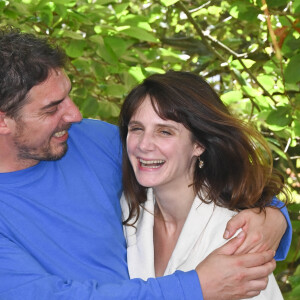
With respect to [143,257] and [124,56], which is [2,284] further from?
[124,56]

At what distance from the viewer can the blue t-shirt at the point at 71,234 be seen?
1.90m

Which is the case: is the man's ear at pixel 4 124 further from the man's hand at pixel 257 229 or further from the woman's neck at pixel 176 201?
the man's hand at pixel 257 229

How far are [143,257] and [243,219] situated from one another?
35cm

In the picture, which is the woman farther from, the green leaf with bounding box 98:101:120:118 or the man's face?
the green leaf with bounding box 98:101:120:118

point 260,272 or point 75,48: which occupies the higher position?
point 75,48

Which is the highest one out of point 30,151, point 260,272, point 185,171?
point 30,151

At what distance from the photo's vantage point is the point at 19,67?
218 centimetres

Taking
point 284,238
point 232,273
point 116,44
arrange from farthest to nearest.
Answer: point 116,44 < point 284,238 < point 232,273

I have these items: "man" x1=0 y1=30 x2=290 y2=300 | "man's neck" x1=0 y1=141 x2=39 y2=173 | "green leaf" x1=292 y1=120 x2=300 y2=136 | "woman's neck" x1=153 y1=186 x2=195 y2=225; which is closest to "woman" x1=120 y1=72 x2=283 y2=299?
"woman's neck" x1=153 y1=186 x2=195 y2=225

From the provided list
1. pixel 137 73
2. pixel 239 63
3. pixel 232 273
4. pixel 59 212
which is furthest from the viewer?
pixel 239 63

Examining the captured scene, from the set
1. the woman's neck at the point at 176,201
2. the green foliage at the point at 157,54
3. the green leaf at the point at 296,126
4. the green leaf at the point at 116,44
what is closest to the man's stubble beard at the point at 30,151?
the woman's neck at the point at 176,201

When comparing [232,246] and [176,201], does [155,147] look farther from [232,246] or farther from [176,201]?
[232,246]

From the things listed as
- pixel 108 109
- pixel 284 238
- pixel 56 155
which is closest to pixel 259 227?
pixel 284 238

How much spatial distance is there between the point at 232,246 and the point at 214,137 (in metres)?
0.38
